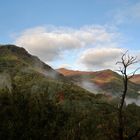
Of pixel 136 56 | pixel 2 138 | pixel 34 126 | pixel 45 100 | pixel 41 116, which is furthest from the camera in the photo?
pixel 45 100

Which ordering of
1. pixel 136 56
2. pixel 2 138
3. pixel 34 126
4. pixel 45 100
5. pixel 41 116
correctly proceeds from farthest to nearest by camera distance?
1. pixel 45 100
2. pixel 41 116
3. pixel 34 126
4. pixel 2 138
5. pixel 136 56

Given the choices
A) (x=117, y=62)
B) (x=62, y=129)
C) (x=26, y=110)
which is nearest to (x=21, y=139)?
(x=26, y=110)

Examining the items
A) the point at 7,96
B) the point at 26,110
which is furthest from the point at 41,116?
the point at 7,96

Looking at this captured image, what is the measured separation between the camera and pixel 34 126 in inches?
1513

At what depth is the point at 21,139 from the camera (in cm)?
3578

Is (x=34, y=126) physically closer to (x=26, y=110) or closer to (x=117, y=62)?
(x=26, y=110)

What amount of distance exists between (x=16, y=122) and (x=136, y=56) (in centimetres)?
1525

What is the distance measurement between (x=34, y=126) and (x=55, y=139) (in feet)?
10.7

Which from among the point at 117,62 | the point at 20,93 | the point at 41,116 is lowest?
the point at 41,116

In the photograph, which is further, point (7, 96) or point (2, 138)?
point (7, 96)

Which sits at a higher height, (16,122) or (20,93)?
(20,93)

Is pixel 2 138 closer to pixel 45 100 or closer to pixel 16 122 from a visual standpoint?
pixel 16 122

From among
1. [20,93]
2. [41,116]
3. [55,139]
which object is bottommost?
[55,139]

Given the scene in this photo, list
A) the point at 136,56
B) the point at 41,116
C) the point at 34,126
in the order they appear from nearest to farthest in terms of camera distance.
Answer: the point at 136,56 < the point at 34,126 < the point at 41,116
